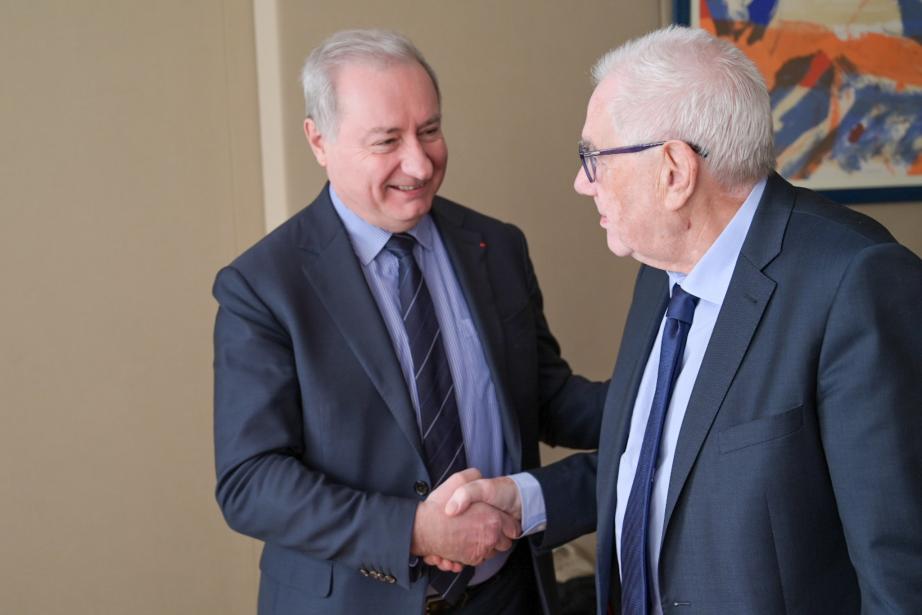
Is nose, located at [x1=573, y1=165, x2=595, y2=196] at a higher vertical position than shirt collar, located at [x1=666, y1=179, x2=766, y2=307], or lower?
higher

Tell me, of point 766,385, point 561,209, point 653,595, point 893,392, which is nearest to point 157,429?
point 561,209

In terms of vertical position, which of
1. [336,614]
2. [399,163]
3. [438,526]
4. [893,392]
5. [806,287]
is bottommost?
[336,614]

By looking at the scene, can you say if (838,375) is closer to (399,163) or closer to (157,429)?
(399,163)

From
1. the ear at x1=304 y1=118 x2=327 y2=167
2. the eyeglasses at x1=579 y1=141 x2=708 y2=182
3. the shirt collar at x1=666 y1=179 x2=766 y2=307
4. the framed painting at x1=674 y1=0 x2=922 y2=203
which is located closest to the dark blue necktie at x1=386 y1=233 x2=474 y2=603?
the ear at x1=304 y1=118 x2=327 y2=167

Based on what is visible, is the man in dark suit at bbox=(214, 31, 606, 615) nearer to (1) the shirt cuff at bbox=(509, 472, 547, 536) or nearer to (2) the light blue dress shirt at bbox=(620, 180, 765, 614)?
(1) the shirt cuff at bbox=(509, 472, 547, 536)

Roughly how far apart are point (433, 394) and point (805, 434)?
79cm

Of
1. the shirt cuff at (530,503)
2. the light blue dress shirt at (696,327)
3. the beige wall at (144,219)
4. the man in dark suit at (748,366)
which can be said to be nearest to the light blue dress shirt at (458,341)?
the shirt cuff at (530,503)

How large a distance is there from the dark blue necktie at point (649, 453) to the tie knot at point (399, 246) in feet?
2.11

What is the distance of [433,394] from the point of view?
191 cm

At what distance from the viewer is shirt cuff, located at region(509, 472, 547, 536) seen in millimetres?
1902

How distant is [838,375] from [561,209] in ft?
6.43

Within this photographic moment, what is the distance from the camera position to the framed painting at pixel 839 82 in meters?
3.26

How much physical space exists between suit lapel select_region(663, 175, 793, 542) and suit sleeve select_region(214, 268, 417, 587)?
22.6 inches

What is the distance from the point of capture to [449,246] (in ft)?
6.86
